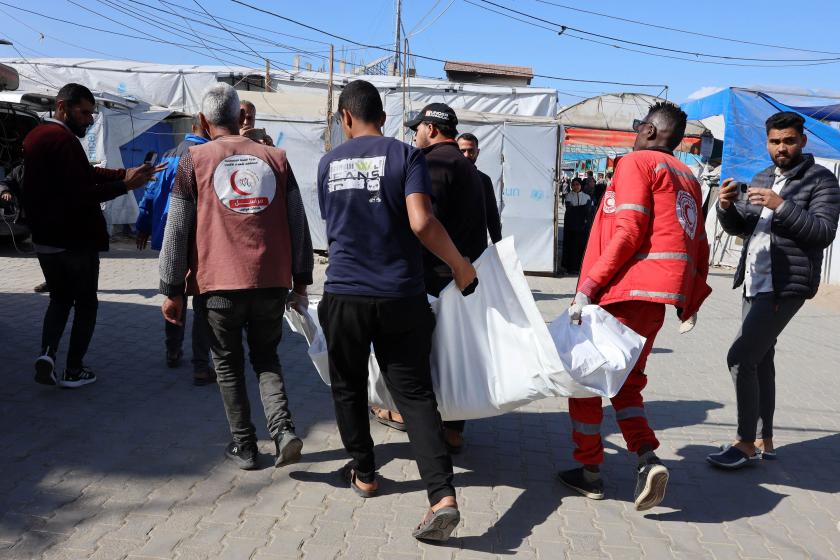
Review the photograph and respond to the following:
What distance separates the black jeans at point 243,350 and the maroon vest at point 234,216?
11 centimetres

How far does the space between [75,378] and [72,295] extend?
1.88ft

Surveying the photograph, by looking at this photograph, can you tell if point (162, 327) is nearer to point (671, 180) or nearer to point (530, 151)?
point (671, 180)

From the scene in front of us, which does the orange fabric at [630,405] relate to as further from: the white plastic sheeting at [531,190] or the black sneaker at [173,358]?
the white plastic sheeting at [531,190]

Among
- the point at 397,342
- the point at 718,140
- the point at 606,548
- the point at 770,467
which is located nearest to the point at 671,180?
the point at 397,342

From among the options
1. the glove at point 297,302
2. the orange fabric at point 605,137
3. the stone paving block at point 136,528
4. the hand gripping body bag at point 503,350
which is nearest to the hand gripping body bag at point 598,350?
the hand gripping body bag at point 503,350

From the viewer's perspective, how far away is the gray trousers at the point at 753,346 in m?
3.94

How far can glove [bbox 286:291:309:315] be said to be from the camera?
3707 mm

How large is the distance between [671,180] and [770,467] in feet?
6.60

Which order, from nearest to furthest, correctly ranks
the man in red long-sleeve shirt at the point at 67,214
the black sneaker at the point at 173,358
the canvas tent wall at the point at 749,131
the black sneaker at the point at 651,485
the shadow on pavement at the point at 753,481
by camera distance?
1. the black sneaker at the point at 651,485
2. the shadow on pavement at the point at 753,481
3. the man in red long-sleeve shirt at the point at 67,214
4. the black sneaker at the point at 173,358
5. the canvas tent wall at the point at 749,131

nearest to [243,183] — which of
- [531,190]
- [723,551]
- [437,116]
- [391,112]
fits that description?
[437,116]

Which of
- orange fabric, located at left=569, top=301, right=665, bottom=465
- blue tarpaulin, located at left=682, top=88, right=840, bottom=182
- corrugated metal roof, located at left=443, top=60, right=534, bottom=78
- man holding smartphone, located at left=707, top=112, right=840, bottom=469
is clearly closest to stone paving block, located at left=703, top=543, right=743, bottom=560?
orange fabric, located at left=569, top=301, right=665, bottom=465

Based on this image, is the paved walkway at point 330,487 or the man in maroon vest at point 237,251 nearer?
the paved walkway at point 330,487

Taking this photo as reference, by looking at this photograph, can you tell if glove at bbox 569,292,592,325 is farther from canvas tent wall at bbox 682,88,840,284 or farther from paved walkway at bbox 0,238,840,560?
canvas tent wall at bbox 682,88,840,284

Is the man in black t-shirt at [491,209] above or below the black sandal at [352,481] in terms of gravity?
above
